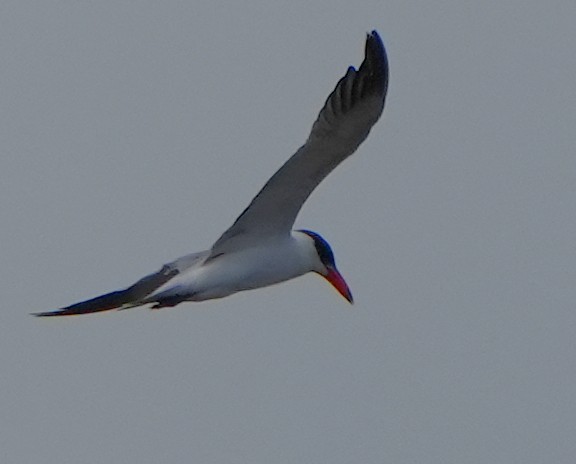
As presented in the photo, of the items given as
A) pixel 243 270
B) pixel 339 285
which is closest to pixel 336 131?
pixel 243 270

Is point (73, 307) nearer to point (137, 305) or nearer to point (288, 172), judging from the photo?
point (137, 305)

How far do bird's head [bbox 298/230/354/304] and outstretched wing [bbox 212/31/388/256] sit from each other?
2.84 ft

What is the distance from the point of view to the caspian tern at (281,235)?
60.2 ft

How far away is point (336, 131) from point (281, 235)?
4.43ft

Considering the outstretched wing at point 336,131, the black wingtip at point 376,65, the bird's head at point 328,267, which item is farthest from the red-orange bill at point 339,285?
the black wingtip at point 376,65

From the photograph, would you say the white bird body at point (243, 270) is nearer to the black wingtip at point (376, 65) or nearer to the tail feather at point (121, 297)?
the tail feather at point (121, 297)

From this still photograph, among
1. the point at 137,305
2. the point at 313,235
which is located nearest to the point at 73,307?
the point at 137,305

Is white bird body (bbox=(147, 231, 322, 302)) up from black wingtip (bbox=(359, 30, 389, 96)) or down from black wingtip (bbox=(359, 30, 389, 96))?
down

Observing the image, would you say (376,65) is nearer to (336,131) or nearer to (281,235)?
(336,131)

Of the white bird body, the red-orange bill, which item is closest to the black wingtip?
the white bird body

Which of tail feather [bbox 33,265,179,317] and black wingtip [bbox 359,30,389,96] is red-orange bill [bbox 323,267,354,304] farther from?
black wingtip [bbox 359,30,389,96]

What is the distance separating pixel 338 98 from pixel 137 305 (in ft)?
7.44

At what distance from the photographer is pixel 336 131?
18438mm

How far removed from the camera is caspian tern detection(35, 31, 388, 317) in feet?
60.2
